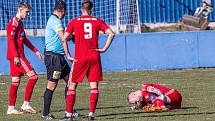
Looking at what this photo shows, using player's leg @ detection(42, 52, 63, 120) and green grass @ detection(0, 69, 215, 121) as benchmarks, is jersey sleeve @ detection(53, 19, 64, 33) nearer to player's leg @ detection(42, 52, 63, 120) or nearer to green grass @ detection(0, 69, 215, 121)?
player's leg @ detection(42, 52, 63, 120)

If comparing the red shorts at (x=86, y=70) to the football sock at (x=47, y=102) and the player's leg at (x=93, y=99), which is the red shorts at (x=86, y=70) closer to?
the player's leg at (x=93, y=99)

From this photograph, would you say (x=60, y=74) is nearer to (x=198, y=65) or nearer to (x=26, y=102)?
(x=26, y=102)

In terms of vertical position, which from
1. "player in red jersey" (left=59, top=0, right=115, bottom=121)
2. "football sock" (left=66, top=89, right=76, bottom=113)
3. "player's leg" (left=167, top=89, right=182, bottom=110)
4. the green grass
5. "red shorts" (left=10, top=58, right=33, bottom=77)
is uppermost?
"player in red jersey" (left=59, top=0, right=115, bottom=121)

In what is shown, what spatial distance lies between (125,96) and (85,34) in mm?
4709

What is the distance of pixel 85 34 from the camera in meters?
11.9

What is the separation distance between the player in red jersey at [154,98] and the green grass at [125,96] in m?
0.18

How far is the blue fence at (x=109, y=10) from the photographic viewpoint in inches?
1180

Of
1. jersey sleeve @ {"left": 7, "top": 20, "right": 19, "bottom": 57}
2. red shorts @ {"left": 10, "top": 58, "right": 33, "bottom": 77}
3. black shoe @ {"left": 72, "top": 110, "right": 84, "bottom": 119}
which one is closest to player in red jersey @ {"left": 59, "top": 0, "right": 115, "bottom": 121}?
black shoe @ {"left": 72, "top": 110, "right": 84, "bottom": 119}

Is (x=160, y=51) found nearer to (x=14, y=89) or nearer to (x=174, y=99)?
(x=174, y=99)

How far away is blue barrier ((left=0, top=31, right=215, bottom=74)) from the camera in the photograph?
2475 centimetres

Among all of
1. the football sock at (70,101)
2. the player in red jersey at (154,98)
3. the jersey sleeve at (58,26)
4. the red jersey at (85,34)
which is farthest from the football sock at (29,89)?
the red jersey at (85,34)

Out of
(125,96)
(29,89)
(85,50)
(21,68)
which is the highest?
(85,50)

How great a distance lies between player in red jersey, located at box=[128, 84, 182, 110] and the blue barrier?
11023 mm

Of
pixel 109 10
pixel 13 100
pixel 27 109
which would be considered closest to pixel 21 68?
pixel 13 100
